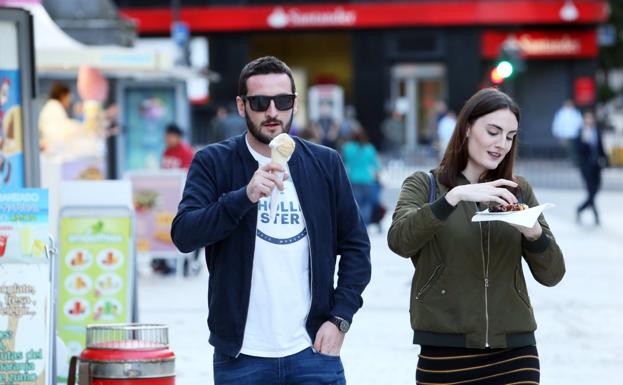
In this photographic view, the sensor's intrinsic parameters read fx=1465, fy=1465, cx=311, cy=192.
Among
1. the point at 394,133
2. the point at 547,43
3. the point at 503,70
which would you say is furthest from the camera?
the point at 547,43

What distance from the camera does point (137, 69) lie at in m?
17.3

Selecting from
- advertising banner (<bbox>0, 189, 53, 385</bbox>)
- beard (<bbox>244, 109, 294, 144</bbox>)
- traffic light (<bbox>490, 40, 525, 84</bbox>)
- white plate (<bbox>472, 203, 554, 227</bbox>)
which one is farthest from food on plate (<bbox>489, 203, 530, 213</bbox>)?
traffic light (<bbox>490, 40, 525, 84</bbox>)

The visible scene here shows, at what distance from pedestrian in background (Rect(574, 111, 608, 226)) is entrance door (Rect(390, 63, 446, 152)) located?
1938 centimetres

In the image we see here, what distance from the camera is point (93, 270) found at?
971 centimetres

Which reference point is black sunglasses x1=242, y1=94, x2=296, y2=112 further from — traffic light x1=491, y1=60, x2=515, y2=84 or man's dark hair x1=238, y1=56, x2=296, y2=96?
traffic light x1=491, y1=60, x2=515, y2=84

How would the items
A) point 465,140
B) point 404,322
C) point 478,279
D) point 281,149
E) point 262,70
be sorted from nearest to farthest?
1. point 281,149
2. point 262,70
3. point 478,279
4. point 465,140
5. point 404,322

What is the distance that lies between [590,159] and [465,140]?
57.2 ft

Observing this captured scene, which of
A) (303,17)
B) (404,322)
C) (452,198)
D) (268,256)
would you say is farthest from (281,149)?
(303,17)

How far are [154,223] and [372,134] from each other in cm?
2699

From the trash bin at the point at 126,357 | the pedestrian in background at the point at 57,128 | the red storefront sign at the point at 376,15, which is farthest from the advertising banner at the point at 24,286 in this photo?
the red storefront sign at the point at 376,15

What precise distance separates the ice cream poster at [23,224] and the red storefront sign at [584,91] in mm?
36735

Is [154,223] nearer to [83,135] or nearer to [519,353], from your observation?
[83,135]

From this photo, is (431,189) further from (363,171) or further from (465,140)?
(363,171)

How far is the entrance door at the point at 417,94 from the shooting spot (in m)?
42.1
